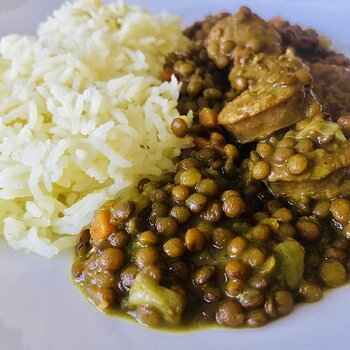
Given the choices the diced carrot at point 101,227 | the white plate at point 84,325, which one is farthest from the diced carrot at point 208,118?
the white plate at point 84,325

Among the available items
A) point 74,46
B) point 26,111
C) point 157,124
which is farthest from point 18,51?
point 157,124

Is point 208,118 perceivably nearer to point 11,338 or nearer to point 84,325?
point 84,325

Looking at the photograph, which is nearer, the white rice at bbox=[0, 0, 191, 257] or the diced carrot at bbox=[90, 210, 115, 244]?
the diced carrot at bbox=[90, 210, 115, 244]

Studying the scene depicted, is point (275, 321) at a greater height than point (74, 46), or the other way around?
point (74, 46)

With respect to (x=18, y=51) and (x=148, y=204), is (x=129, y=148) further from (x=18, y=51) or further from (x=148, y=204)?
(x=18, y=51)

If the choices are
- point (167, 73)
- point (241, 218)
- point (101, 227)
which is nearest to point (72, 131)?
point (101, 227)

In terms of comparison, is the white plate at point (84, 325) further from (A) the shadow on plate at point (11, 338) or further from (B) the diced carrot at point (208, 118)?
(B) the diced carrot at point (208, 118)

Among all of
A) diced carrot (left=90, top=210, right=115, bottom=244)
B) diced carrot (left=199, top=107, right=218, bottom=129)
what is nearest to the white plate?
diced carrot (left=90, top=210, right=115, bottom=244)

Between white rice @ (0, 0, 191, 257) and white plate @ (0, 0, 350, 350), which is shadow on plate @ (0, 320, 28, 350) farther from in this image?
white rice @ (0, 0, 191, 257)
